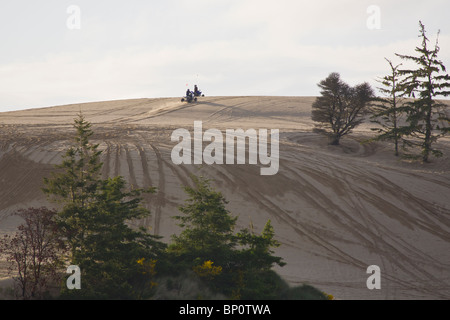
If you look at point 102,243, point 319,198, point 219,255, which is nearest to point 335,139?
point 319,198

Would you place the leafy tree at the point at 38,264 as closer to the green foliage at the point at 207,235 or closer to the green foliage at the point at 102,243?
the green foliage at the point at 102,243

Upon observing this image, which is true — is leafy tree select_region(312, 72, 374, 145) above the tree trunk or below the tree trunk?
above

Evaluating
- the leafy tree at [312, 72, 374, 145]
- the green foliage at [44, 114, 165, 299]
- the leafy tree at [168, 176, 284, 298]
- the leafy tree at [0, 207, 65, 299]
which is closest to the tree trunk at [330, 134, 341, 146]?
the leafy tree at [312, 72, 374, 145]

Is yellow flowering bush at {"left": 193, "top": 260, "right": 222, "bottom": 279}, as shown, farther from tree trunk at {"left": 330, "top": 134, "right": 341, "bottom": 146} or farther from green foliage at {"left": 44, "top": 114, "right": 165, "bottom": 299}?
tree trunk at {"left": 330, "top": 134, "right": 341, "bottom": 146}

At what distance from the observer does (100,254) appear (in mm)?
12617

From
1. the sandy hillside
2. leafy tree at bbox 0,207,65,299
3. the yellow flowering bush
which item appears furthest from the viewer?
the sandy hillside

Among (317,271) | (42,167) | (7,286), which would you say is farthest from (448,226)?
(42,167)

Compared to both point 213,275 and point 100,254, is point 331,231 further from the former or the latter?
point 100,254

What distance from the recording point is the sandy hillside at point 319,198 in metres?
18.9

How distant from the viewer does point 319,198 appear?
25.0 metres

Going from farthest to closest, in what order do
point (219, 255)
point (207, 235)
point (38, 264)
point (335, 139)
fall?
1. point (335, 139)
2. point (207, 235)
3. point (219, 255)
4. point (38, 264)

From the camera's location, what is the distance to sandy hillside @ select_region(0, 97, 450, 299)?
18891mm

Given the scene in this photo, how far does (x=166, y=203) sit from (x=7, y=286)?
497 inches

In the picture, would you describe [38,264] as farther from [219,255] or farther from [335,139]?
[335,139]
